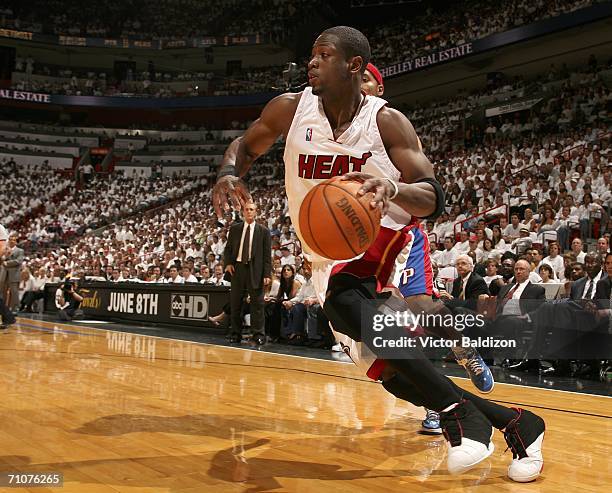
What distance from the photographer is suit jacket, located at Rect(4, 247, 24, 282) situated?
1101cm

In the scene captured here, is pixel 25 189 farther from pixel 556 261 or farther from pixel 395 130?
pixel 395 130

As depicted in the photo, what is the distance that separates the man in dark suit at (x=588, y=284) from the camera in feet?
19.4

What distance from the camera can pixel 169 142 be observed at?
3030 centimetres

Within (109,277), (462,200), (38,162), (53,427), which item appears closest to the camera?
(53,427)

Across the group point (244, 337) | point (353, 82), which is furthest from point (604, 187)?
point (353, 82)

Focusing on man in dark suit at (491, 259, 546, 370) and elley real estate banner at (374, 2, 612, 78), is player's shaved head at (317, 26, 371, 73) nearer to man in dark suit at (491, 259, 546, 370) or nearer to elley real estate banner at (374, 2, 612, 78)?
man in dark suit at (491, 259, 546, 370)

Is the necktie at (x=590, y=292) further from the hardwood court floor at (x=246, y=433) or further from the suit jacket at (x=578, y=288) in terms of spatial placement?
the hardwood court floor at (x=246, y=433)

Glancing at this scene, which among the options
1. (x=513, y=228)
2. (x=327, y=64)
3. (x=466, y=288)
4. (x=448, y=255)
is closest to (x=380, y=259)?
(x=327, y=64)

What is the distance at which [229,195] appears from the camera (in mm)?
2684

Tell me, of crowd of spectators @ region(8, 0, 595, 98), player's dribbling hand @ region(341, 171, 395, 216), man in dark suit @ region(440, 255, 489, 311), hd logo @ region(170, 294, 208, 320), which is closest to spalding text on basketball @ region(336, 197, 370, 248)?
player's dribbling hand @ region(341, 171, 395, 216)

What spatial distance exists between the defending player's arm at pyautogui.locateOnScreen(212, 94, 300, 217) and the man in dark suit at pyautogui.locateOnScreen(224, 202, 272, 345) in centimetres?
504

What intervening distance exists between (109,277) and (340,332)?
46.0ft

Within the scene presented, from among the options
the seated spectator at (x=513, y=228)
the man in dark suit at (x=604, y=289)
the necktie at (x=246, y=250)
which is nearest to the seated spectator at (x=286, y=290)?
the necktie at (x=246, y=250)

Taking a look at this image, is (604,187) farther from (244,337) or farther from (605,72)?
(605,72)
